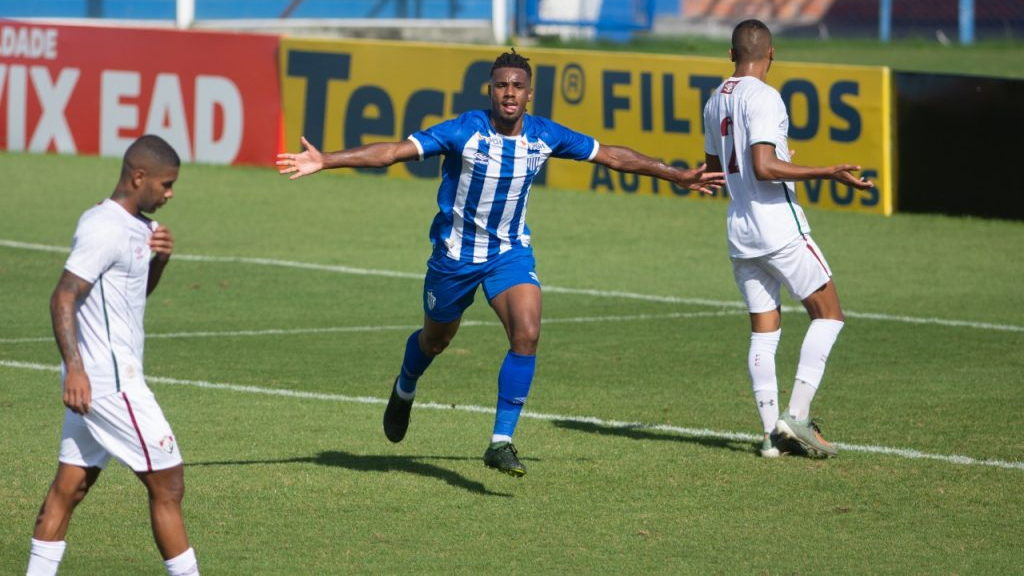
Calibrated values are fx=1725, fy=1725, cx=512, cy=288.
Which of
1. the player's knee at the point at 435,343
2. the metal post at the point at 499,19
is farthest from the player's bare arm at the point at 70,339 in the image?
the metal post at the point at 499,19

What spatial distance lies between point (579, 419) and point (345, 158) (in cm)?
262

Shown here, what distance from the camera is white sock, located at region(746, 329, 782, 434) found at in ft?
29.9

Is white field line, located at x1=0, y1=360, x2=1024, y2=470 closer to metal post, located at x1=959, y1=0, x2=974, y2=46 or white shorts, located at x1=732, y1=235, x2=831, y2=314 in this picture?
white shorts, located at x1=732, y1=235, x2=831, y2=314

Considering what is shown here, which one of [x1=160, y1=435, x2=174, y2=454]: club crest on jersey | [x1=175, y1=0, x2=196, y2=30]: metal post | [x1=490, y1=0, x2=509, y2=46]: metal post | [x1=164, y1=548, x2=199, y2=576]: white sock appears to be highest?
[x1=490, y1=0, x2=509, y2=46]: metal post

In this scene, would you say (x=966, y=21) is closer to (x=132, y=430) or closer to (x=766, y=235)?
(x=766, y=235)

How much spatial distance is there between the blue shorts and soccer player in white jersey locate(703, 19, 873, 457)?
48.8 inches

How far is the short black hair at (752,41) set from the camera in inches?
355

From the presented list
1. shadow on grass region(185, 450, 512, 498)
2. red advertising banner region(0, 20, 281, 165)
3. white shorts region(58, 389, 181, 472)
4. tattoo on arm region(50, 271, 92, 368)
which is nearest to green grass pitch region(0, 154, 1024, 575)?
shadow on grass region(185, 450, 512, 498)

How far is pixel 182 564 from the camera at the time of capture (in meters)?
6.11

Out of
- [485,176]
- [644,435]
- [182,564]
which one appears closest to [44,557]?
[182,564]

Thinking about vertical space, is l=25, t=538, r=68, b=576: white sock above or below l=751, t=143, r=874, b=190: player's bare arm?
below

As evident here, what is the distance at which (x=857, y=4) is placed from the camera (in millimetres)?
40469

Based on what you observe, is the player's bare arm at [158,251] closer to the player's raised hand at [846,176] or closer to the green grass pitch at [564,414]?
the green grass pitch at [564,414]

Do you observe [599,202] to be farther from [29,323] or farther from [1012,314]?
[29,323]
